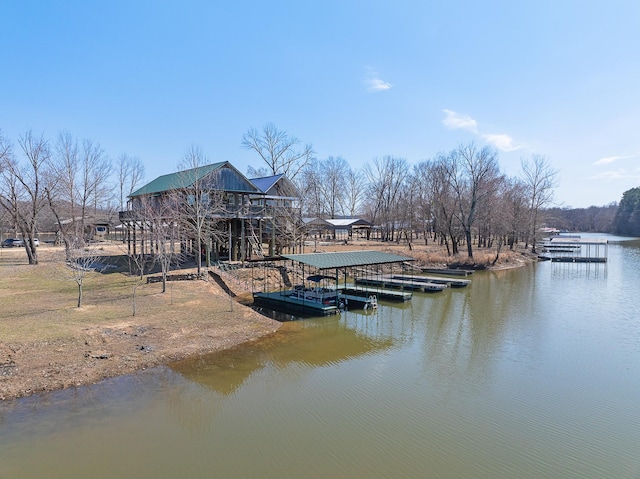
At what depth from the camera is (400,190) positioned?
249ft

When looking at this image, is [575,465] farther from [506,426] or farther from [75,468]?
[75,468]

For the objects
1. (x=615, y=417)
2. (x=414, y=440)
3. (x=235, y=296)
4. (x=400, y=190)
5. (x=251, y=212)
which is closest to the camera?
(x=414, y=440)

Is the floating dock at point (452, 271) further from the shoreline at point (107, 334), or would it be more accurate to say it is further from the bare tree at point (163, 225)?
Answer: the bare tree at point (163, 225)

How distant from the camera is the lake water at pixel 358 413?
841 centimetres

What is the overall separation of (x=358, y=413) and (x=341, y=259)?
1350cm

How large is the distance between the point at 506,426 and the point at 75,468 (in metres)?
10.1

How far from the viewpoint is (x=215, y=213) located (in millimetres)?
30188

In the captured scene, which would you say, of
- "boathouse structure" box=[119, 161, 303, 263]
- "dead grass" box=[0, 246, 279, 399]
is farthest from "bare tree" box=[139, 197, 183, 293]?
"dead grass" box=[0, 246, 279, 399]

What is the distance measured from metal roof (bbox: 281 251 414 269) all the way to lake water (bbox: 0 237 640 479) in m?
5.07

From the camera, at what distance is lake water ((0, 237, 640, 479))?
841 cm

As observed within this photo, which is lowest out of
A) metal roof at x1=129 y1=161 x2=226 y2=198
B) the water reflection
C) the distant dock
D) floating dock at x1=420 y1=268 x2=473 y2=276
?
the water reflection

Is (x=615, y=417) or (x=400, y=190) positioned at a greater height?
(x=400, y=190)

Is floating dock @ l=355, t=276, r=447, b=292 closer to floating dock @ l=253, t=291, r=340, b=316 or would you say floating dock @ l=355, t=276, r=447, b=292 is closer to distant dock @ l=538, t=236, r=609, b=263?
floating dock @ l=253, t=291, r=340, b=316

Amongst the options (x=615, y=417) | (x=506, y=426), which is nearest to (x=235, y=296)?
(x=506, y=426)
